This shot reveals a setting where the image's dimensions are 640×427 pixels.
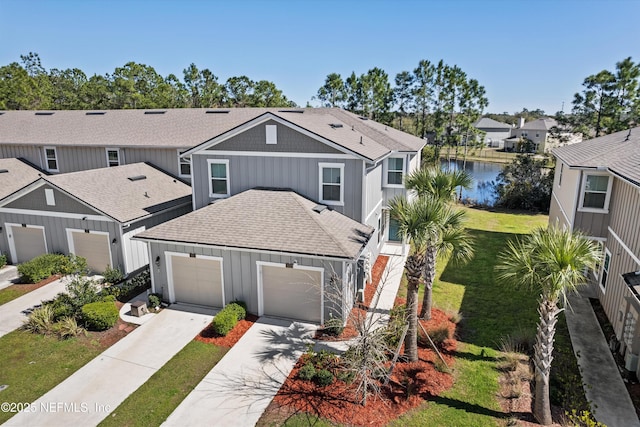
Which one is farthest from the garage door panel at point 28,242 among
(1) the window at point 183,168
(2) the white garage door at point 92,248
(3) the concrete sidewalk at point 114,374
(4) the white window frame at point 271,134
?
(4) the white window frame at point 271,134

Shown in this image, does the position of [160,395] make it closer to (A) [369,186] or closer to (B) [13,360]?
(B) [13,360]

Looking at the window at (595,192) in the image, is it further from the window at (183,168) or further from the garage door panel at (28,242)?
the garage door panel at (28,242)

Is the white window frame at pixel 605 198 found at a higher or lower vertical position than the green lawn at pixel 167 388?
higher

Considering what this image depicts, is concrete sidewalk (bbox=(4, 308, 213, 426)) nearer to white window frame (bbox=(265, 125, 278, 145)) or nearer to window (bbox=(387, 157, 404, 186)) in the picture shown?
white window frame (bbox=(265, 125, 278, 145))

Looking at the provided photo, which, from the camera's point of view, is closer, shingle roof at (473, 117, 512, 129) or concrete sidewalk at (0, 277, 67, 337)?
concrete sidewalk at (0, 277, 67, 337)

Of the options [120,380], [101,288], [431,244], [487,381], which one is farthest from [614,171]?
[101,288]

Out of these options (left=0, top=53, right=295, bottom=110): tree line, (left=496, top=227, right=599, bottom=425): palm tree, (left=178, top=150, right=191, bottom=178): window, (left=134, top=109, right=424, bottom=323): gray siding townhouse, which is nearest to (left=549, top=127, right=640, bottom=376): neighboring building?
(left=496, top=227, right=599, bottom=425): palm tree
